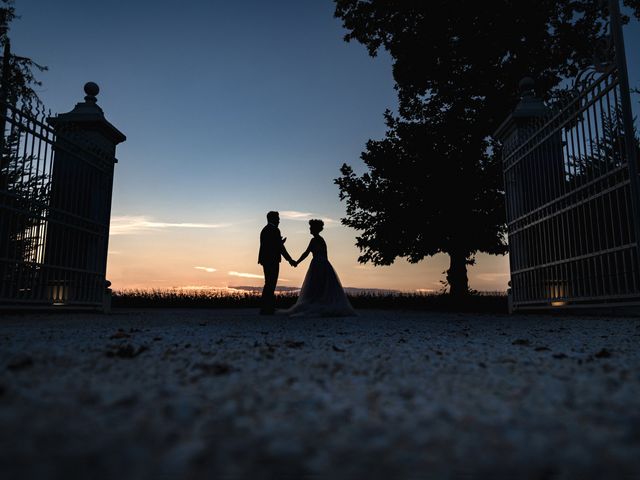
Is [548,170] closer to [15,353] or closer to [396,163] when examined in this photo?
[396,163]

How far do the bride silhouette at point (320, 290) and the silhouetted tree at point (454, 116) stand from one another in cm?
545

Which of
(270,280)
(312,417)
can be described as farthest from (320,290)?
(312,417)

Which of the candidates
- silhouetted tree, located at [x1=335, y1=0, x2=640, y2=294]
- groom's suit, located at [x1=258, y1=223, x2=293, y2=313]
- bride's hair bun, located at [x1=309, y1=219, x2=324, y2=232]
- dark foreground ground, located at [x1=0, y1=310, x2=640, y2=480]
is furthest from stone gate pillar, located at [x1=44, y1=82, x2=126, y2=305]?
silhouetted tree, located at [x1=335, y1=0, x2=640, y2=294]

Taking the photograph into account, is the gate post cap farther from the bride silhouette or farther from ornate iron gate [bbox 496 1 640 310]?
ornate iron gate [bbox 496 1 640 310]

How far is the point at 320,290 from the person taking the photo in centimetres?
887

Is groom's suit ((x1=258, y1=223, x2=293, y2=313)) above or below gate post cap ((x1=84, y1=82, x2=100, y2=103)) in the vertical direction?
below

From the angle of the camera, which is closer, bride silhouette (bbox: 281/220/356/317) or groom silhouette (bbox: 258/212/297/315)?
bride silhouette (bbox: 281/220/356/317)

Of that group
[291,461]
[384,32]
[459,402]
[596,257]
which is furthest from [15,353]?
[384,32]

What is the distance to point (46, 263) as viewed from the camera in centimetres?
783

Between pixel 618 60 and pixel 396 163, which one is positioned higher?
pixel 396 163

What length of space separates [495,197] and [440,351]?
1226cm

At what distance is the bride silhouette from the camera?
8.60 metres

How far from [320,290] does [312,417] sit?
7378mm

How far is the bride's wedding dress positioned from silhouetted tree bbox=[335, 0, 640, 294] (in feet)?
18.5
